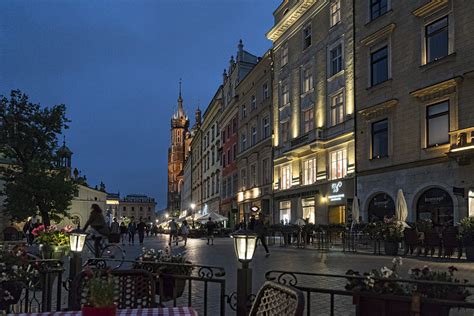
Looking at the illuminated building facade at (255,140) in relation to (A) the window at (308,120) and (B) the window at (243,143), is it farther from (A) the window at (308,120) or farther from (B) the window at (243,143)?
(A) the window at (308,120)

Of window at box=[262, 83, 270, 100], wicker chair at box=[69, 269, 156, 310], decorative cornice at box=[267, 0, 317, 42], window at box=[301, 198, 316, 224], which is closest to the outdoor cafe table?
wicker chair at box=[69, 269, 156, 310]

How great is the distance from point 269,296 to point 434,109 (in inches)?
832

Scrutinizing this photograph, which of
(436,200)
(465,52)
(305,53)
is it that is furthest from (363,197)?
(305,53)

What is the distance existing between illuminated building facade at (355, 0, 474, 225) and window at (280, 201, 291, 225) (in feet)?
32.2

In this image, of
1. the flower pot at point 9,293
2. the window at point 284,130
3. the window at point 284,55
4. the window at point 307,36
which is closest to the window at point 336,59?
the window at point 307,36

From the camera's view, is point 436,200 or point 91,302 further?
point 436,200

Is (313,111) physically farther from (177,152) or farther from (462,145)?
(177,152)

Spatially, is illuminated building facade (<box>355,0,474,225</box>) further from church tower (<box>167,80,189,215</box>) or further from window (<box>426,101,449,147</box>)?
church tower (<box>167,80,189,215</box>)

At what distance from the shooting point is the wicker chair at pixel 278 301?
2.95 metres

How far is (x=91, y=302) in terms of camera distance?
10.4 feet

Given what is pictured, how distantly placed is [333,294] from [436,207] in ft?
62.6

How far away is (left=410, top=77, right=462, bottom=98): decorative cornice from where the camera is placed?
21.3 m

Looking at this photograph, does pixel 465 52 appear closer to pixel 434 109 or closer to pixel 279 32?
pixel 434 109

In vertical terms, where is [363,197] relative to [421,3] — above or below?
below
